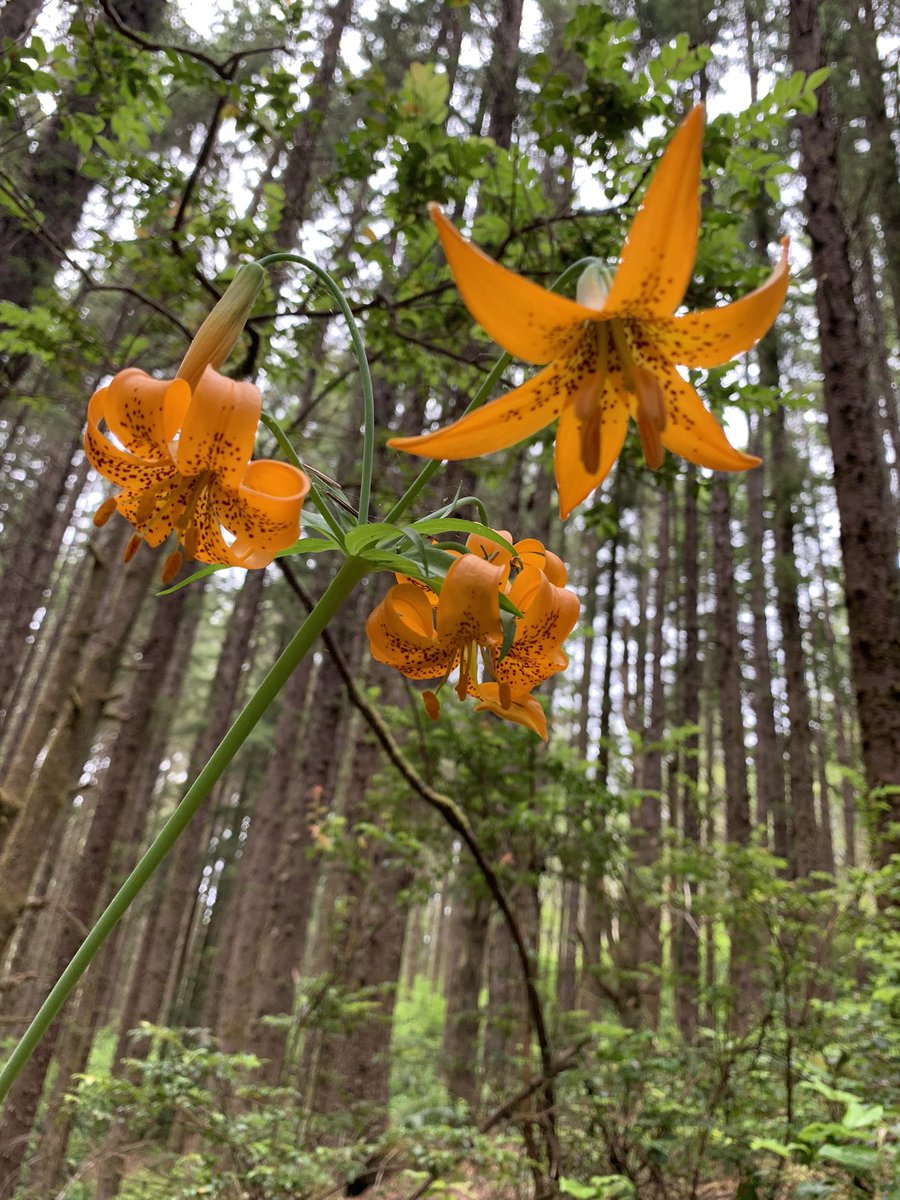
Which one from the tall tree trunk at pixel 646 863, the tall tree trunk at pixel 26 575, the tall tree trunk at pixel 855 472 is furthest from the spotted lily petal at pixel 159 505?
the tall tree trunk at pixel 26 575

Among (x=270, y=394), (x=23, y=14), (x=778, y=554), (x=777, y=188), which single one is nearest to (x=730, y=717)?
(x=778, y=554)

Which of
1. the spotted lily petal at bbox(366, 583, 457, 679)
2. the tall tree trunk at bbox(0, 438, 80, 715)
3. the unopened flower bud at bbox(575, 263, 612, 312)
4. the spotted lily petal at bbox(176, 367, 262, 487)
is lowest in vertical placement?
the spotted lily petal at bbox(366, 583, 457, 679)

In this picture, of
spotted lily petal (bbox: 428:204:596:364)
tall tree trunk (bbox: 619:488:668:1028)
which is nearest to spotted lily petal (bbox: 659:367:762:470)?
spotted lily petal (bbox: 428:204:596:364)

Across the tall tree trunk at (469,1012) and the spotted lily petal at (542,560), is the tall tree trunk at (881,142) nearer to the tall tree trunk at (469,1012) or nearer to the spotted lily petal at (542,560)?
the tall tree trunk at (469,1012)

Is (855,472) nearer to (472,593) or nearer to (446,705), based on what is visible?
(446,705)

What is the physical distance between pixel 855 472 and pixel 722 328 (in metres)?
5.65

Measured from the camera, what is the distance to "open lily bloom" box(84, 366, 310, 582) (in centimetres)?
70

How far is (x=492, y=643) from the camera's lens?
2.69 feet

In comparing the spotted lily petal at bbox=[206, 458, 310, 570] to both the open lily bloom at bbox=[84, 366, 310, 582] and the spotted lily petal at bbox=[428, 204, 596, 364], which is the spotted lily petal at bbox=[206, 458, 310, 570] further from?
the spotted lily petal at bbox=[428, 204, 596, 364]

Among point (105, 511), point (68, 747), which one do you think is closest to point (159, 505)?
point (105, 511)

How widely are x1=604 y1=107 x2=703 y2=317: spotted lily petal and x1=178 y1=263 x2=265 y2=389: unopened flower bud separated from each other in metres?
0.37

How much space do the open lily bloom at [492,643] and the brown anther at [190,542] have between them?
0.67 ft

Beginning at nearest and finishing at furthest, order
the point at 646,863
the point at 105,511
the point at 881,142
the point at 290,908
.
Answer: the point at 105,511 < the point at 290,908 < the point at 881,142 < the point at 646,863

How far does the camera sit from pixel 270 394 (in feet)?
36.3
